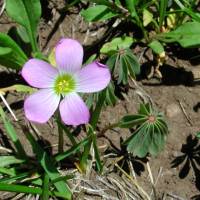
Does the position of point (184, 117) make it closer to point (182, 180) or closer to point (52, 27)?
point (182, 180)

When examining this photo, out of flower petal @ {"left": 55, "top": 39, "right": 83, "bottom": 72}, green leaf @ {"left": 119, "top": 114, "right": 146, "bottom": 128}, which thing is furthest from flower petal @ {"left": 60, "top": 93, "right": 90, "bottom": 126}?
green leaf @ {"left": 119, "top": 114, "right": 146, "bottom": 128}

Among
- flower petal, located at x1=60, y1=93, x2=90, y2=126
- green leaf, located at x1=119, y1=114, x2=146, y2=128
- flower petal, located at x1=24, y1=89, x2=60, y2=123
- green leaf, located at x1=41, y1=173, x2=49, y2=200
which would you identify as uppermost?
flower petal, located at x1=24, y1=89, x2=60, y2=123

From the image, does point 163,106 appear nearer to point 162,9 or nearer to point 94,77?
point 162,9

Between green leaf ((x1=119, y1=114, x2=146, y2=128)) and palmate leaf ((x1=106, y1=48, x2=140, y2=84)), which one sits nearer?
green leaf ((x1=119, y1=114, x2=146, y2=128))

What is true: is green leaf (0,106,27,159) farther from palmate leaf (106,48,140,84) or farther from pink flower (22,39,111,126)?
palmate leaf (106,48,140,84)

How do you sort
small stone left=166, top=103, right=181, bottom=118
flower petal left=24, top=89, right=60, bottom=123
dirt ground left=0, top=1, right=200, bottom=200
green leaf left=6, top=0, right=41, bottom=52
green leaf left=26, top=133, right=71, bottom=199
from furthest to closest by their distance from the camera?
small stone left=166, top=103, right=181, bottom=118 < dirt ground left=0, top=1, right=200, bottom=200 < green leaf left=6, top=0, right=41, bottom=52 < green leaf left=26, top=133, right=71, bottom=199 < flower petal left=24, top=89, right=60, bottom=123

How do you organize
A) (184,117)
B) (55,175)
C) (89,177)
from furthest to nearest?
(184,117) → (89,177) → (55,175)

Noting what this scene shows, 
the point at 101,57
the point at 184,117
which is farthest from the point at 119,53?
the point at 184,117
